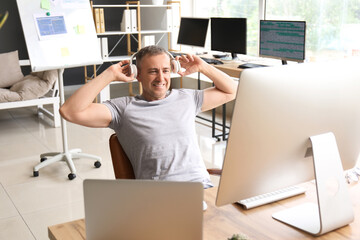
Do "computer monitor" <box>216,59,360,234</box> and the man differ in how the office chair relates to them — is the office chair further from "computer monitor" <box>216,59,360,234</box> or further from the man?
"computer monitor" <box>216,59,360,234</box>

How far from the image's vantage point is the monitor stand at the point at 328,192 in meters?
1.41

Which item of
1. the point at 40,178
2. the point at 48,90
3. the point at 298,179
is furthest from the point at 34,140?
the point at 298,179

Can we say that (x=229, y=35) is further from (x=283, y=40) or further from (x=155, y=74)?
(x=155, y=74)

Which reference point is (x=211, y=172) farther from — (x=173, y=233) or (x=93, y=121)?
(x=173, y=233)

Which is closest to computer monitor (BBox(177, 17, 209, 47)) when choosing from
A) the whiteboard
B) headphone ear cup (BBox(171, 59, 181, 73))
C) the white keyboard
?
the whiteboard

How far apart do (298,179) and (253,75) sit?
1.41 ft

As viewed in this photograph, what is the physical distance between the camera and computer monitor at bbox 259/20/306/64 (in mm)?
4309

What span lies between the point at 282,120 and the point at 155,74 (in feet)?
2.87

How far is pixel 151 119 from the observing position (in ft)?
6.62

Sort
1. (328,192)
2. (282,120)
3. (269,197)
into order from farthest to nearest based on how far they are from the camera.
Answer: (269,197) < (328,192) < (282,120)

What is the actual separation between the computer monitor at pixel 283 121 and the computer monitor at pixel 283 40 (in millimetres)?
2966

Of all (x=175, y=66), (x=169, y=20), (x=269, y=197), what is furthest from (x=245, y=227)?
(x=169, y=20)

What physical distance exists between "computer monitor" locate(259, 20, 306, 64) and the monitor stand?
3.00m

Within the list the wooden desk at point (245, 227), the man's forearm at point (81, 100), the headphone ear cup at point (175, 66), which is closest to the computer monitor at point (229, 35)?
the headphone ear cup at point (175, 66)
